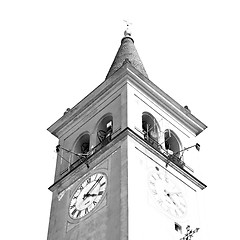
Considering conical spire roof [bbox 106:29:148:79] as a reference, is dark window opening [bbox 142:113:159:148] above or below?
below

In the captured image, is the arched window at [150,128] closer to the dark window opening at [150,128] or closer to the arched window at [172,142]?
the dark window opening at [150,128]

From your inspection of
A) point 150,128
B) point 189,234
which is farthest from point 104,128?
point 189,234

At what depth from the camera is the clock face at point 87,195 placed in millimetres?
35219

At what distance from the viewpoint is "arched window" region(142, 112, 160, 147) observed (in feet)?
126

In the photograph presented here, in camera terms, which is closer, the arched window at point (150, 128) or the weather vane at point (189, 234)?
the weather vane at point (189, 234)

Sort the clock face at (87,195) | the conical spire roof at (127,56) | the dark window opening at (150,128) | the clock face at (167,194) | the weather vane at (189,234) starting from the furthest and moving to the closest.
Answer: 1. the conical spire roof at (127,56)
2. the dark window opening at (150,128)
3. the clock face at (87,195)
4. the clock face at (167,194)
5. the weather vane at (189,234)

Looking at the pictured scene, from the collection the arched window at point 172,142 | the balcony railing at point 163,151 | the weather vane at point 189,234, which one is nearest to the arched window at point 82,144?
the balcony railing at point 163,151

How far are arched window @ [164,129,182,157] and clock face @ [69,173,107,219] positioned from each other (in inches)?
209

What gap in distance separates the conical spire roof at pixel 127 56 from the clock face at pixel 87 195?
287 inches

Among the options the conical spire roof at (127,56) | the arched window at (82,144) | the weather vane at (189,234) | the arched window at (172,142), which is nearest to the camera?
the weather vane at (189,234)

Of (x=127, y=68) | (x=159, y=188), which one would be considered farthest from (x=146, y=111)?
→ (x=159, y=188)

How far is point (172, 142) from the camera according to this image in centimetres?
4041

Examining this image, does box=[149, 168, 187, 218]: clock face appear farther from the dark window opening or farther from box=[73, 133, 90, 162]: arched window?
box=[73, 133, 90, 162]: arched window

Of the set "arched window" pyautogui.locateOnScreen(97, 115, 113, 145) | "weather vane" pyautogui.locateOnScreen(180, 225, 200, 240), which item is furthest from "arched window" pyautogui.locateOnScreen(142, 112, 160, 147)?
"weather vane" pyautogui.locateOnScreen(180, 225, 200, 240)
